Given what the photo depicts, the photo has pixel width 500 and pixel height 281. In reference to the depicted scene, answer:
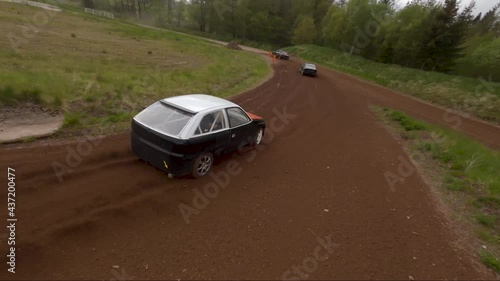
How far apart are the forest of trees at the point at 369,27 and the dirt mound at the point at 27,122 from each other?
36.0 m

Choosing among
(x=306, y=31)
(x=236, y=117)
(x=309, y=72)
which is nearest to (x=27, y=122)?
(x=236, y=117)

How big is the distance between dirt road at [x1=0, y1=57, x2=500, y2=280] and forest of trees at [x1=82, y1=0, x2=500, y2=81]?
30.4 metres

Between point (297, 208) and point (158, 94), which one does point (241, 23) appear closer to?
point (158, 94)

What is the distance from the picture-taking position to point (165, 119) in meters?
5.66

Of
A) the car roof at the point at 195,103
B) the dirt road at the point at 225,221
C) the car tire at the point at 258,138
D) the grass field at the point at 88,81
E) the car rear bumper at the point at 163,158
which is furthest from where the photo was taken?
the grass field at the point at 88,81

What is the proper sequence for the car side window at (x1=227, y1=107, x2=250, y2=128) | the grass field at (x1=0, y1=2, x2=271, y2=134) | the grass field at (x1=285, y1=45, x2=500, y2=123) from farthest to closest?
the grass field at (x1=285, y1=45, x2=500, y2=123) → the grass field at (x1=0, y1=2, x2=271, y2=134) → the car side window at (x1=227, y1=107, x2=250, y2=128)

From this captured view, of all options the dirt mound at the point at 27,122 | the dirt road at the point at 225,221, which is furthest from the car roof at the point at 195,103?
the dirt mound at the point at 27,122

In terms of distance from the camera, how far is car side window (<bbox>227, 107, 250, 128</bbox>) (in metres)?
6.62

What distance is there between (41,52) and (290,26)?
207 feet

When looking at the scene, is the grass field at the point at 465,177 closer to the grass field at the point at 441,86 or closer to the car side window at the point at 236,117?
the car side window at the point at 236,117

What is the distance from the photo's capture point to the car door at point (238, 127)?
663 centimetres

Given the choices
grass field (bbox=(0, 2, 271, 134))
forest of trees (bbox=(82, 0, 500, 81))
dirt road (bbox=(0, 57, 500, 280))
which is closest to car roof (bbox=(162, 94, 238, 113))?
dirt road (bbox=(0, 57, 500, 280))

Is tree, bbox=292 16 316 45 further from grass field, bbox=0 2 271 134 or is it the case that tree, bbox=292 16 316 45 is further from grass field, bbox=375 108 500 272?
grass field, bbox=375 108 500 272

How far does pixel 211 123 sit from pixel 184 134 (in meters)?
0.86
